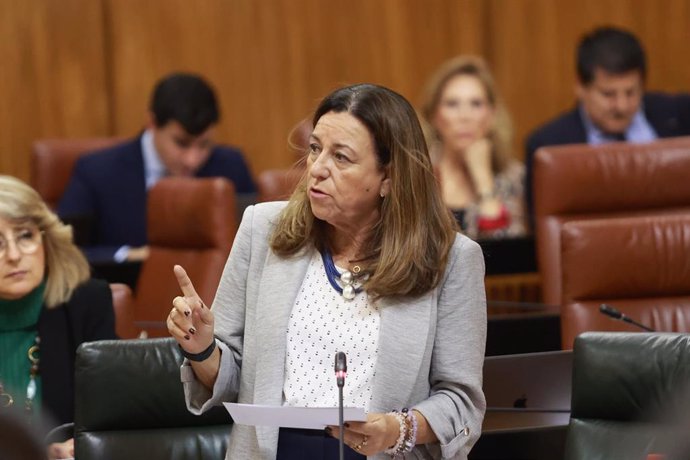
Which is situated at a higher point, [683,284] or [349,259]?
[349,259]

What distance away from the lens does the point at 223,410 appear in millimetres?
2725

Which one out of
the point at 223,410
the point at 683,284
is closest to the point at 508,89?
the point at 683,284

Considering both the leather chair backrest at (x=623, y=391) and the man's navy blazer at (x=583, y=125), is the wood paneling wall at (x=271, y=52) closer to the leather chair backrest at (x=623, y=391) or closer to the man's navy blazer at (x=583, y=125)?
the man's navy blazer at (x=583, y=125)

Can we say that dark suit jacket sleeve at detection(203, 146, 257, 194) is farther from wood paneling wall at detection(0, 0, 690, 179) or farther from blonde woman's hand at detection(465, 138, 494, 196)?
blonde woman's hand at detection(465, 138, 494, 196)

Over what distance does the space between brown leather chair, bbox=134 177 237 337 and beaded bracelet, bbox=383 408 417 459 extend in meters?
2.19

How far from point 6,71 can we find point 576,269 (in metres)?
3.88

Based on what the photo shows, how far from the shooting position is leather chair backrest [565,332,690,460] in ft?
8.20

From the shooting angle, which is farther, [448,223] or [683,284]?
[683,284]

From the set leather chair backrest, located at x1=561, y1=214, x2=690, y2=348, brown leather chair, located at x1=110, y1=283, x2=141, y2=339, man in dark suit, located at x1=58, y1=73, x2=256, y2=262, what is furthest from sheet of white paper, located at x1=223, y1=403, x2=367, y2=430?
man in dark suit, located at x1=58, y1=73, x2=256, y2=262

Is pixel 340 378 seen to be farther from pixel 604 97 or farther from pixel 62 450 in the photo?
pixel 604 97

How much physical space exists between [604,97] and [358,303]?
3.46 metres

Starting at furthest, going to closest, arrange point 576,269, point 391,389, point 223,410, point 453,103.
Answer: point 453,103
point 576,269
point 223,410
point 391,389

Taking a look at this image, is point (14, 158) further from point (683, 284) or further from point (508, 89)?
point (683, 284)

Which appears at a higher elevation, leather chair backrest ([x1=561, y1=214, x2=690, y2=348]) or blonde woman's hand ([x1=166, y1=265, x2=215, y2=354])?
blonde woman's hand ([x1=166, y1=265, x2=215, y2=354])
